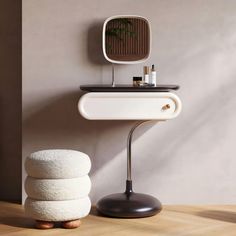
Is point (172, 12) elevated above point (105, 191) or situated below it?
above

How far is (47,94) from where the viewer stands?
13.4 ft

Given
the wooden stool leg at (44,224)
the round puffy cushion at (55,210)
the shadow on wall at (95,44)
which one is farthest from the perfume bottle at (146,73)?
the wooden stool leg at (44,224)

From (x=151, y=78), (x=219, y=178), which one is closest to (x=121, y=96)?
(x=151, y=78)

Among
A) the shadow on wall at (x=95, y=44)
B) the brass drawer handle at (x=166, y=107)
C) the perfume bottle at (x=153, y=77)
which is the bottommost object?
the brass drawer handle at (x=166, y=107)

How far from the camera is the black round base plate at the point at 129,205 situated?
3.72m

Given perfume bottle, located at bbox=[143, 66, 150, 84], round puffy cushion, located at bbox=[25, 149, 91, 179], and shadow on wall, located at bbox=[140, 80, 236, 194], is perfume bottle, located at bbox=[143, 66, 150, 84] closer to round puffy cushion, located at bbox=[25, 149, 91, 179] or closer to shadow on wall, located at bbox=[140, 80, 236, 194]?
shadow on wall, located at bbox=[140, 80, 236, 194]

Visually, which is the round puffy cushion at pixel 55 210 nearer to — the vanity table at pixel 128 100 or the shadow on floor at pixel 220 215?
the vanity table at pixel 128 100

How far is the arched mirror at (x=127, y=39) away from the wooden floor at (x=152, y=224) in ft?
3.53

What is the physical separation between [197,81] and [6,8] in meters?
1.49

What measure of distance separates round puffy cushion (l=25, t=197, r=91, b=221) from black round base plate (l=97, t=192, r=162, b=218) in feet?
1.19

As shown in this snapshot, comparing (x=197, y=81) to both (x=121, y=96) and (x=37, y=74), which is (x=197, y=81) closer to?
(x=121, y=96)

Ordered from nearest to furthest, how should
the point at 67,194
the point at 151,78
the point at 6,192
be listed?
the point at 67,194
the point at 151,78
the point at 6,192

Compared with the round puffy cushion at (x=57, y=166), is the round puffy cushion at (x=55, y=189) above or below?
below

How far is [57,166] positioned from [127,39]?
3.72 ft
